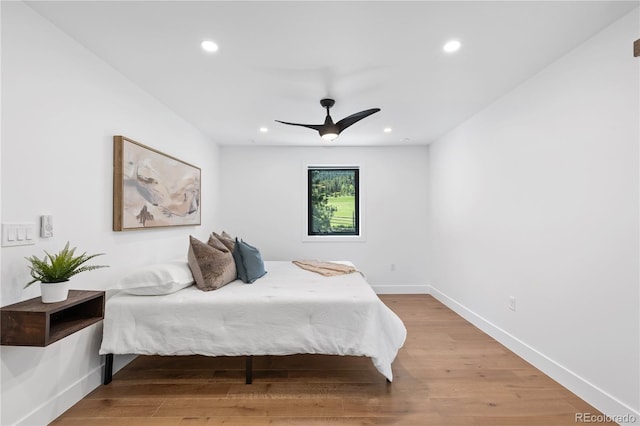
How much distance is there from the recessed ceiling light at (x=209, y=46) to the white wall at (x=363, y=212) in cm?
283

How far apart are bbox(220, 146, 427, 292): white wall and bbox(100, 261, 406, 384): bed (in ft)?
8.74

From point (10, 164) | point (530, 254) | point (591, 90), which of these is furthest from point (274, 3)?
point (530, 254)

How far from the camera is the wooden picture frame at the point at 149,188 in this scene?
2.41 meters

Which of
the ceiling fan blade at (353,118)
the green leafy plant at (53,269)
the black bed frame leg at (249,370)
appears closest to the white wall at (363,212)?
the ceiling fan blade at (353,118)

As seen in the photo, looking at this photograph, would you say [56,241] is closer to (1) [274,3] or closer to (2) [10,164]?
(2) [10,164]

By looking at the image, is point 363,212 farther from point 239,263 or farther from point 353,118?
point 239,263

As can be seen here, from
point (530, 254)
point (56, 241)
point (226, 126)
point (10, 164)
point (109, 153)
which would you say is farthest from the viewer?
point (226, 126)

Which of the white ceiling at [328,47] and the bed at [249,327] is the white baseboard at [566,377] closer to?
the bed at [249,327]

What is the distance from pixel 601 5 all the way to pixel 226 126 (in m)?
3.53

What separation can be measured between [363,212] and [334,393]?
3171 millimetres

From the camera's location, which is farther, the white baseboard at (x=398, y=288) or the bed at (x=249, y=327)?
the white baseboard at (x=398, y=288)

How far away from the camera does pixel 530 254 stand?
103 inches

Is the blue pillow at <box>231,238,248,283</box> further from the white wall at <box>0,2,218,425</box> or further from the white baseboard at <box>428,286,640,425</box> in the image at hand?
the white baseboard at <box>428,286,640,425</box>

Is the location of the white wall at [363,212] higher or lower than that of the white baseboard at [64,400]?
higher
